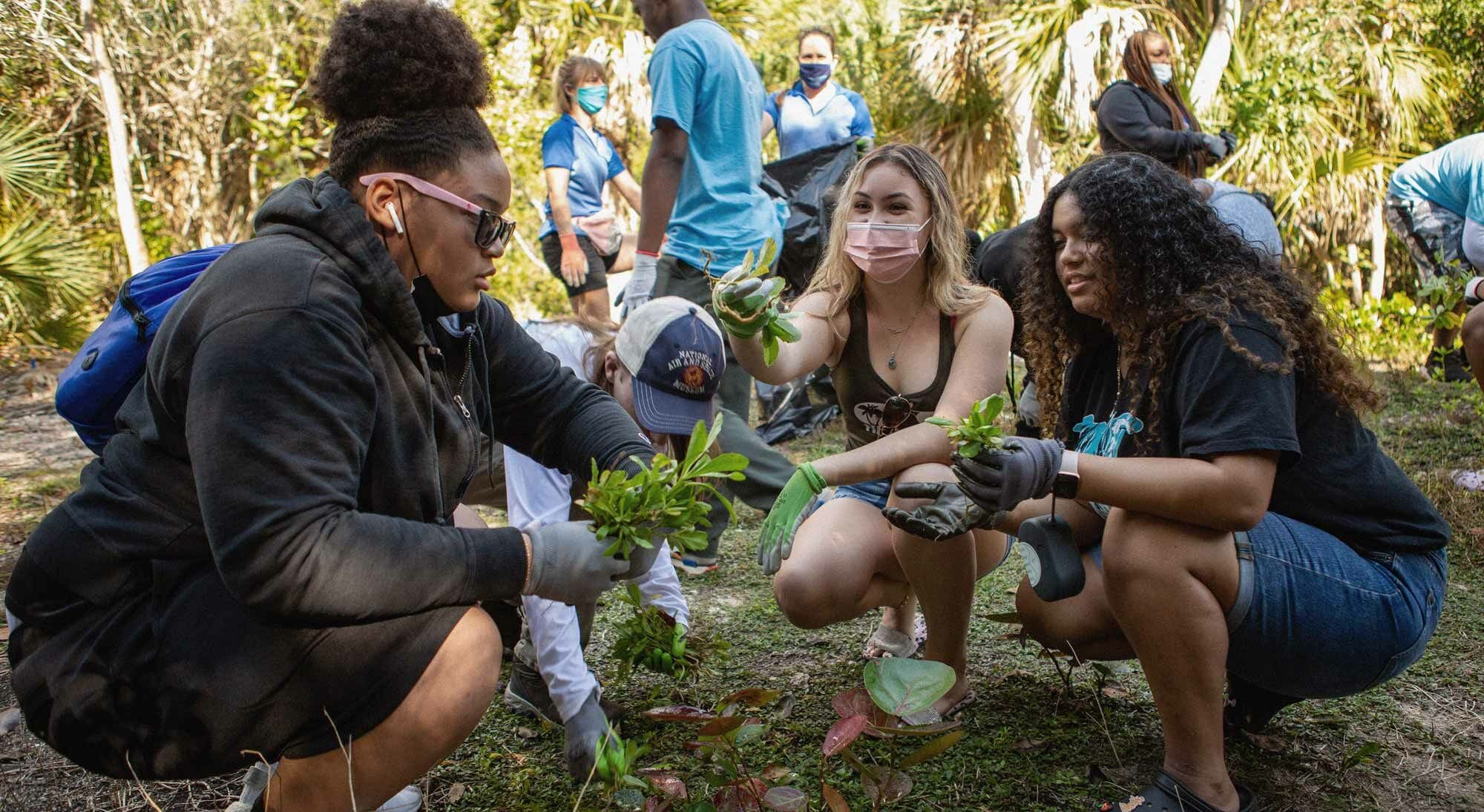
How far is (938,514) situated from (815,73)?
14.0 ft

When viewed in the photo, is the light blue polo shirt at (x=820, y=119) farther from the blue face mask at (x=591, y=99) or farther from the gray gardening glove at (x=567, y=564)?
the gray gardening glove at (x=567, y=564)

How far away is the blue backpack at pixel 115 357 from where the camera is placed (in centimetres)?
185

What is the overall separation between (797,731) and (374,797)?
3.55ft

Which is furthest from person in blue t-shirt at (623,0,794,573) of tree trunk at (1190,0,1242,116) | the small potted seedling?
tree trunk at (1190,0,1242,116)

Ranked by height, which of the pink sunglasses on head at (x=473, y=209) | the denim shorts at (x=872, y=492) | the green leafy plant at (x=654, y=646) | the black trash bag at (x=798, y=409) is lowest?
the black trash bag at (x=798, y=409)

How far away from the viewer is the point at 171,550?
66.1 inches

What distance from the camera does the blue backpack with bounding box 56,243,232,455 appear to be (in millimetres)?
1846

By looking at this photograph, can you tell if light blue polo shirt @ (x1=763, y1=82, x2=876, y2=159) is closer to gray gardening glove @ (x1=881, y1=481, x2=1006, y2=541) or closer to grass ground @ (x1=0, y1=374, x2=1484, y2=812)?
grass ground @ (x1=0, y1=374, x2=1484, y2=812)

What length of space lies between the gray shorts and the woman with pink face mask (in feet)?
8.83

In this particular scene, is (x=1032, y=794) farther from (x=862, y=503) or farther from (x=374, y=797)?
(x=374, y=797)

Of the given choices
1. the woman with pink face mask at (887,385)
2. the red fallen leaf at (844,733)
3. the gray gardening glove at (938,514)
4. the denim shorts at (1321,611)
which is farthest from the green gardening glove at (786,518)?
the denim shorts at (1321,611)

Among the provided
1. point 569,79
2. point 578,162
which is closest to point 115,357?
point 578,162

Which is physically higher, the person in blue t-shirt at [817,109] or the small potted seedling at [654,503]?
the person in blue t-shirt at [817,109]

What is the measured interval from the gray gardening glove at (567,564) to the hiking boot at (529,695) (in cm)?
88
